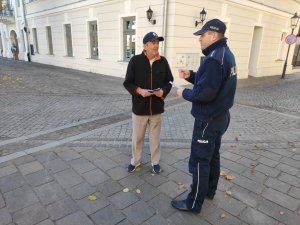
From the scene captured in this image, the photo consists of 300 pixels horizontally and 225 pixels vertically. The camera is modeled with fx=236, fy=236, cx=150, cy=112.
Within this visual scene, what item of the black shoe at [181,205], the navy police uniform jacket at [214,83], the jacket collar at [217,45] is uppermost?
the jacket collar at [217,45]

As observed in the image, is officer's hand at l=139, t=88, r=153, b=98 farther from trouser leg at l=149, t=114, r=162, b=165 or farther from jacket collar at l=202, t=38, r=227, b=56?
jacket collar at l=202, t=38, r=227, b=56

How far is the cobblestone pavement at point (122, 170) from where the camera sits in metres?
2.53

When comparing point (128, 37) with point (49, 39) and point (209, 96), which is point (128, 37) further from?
point (209, 96)

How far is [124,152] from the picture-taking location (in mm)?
3920

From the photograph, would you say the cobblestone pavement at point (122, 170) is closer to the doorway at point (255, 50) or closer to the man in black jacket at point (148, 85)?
the man in black jacket at point (148, 85)

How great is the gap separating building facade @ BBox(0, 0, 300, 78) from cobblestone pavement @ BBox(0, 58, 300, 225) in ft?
14.5

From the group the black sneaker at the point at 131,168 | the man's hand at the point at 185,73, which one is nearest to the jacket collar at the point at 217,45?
the man's hand at the point at 185,73

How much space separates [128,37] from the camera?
11.2 metres

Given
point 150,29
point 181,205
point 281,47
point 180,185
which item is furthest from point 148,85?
point 281,47

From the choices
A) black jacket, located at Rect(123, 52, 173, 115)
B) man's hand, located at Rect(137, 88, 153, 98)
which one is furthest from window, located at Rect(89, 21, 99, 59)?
man's hand, located at Rect(137, 88, 153, 98)

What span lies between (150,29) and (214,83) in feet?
26.9

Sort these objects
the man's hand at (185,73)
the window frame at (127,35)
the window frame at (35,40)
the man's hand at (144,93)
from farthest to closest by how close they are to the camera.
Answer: the window frame at (35,40) → the window frame at (127,35) → the man's hand at (144,93) → the man's hand at (185,73)

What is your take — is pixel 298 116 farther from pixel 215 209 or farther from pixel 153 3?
pixel 153 3

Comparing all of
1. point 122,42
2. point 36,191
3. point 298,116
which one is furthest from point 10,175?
point 122,42
